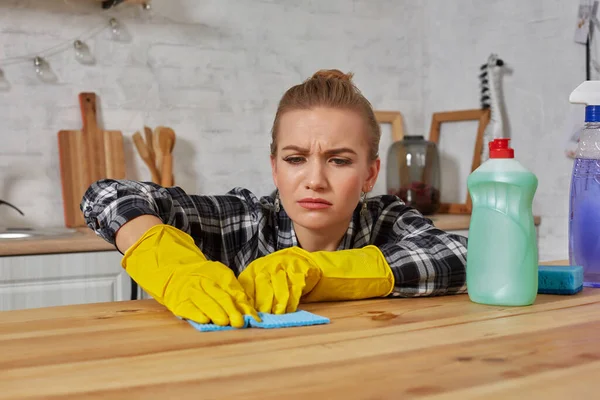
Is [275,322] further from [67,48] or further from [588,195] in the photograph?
[67,48]

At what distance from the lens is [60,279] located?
7.22ft

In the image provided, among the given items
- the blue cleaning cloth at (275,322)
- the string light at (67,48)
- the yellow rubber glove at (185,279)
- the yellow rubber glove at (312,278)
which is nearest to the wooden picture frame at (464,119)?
the string light at (67,48)

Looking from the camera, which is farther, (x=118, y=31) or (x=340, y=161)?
(x=118, y=31)

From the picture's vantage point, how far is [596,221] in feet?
4.30

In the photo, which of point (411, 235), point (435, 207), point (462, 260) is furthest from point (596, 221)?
point (435, 207)

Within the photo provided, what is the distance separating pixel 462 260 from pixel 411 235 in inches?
6.9

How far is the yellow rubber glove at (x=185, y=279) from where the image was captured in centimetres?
97

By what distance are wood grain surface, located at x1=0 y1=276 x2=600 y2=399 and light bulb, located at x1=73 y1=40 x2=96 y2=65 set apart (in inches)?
68.8

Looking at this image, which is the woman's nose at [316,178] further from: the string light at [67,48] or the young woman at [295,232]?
the string light at [67,48]

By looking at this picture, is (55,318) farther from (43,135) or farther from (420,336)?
(43,135)

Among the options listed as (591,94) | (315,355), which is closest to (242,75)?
(591,94)

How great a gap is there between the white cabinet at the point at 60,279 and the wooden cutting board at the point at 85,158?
403 millimetres

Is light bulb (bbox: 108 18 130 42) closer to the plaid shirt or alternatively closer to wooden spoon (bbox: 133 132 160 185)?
wooden spoon (bbox: 133 132 160 185)

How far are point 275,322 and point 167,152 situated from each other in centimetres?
190
